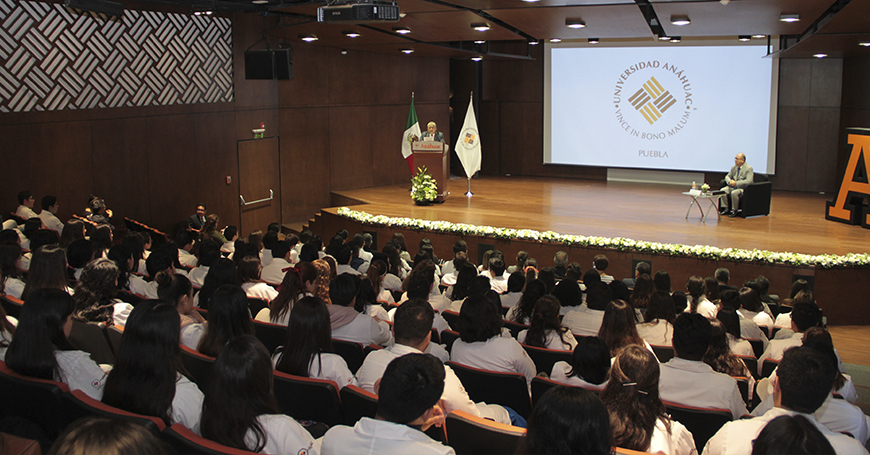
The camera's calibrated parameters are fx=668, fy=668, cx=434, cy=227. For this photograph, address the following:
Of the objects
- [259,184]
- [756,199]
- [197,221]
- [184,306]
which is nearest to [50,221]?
[197,221]

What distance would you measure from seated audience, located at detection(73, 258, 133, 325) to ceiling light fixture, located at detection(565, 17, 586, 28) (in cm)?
585

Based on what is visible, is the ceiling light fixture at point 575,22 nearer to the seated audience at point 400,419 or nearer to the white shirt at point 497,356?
the white shirt at point 497,356

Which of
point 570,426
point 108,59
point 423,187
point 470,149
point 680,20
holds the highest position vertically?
point 680,20

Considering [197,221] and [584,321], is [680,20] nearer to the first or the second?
[584,321]

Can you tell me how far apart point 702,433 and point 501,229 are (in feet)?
19.7

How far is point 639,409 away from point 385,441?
38.8 inches

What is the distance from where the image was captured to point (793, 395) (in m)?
2.38

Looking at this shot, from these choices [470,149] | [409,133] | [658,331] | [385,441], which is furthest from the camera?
[409,133]

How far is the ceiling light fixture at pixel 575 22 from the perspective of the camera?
773 centimetres

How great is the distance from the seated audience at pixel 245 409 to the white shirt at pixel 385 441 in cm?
22

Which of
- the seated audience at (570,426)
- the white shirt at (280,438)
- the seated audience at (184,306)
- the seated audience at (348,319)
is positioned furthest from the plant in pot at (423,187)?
the seated audience at (570,426)

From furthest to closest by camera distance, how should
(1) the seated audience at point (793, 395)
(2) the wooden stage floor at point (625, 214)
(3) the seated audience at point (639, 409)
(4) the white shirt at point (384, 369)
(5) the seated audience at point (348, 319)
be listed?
(2) the wooden stage floor at point (625, 214), (5) the seated audience at point (348, 319), (4) the white shirt at point (384, 369), (3) the seated audience at point (639, 409), (1) the seated audience at point (793, 395)

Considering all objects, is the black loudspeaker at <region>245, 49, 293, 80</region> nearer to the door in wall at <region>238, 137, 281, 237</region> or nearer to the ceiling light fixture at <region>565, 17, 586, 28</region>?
the door in wall at <region>238, 137, 281, 237</region>

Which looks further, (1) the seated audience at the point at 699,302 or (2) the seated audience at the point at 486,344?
(1) the seated audience at the point at 699,302
